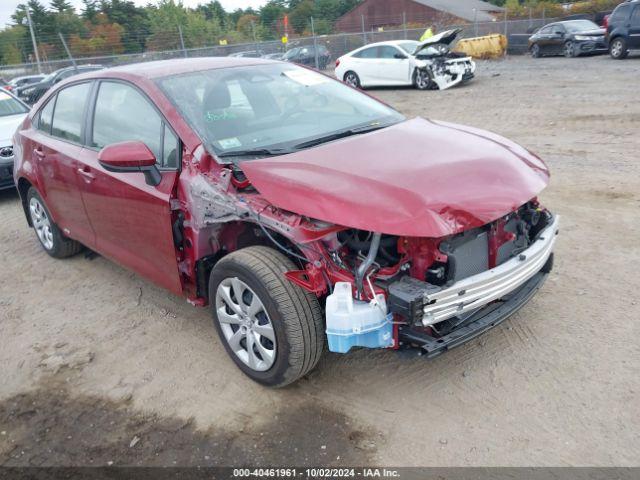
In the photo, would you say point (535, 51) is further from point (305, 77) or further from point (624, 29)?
point (305, 77)

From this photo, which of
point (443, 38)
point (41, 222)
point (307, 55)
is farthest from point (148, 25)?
point (41, 222)

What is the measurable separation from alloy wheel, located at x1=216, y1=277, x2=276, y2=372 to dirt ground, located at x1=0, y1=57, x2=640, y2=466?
0.21 m

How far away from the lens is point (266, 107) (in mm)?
3824

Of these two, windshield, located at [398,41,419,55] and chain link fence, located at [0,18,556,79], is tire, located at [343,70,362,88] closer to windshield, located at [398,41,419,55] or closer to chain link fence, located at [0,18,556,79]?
windshield, located at [398,41,419,55]

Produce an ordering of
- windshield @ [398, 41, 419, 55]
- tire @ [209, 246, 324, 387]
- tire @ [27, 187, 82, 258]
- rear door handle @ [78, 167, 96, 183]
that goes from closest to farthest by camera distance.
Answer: tire @ [209, 246, 324, 387], rear door handle @ [78, 167, 96, 183], tire @ [27, 187, 82, 258], windshield @ [398, 41, 419, 55]

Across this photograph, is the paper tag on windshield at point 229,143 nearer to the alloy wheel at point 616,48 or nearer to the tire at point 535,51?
the alloy wheel at point 616,48

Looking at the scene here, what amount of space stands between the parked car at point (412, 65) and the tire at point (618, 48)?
20.3 ft

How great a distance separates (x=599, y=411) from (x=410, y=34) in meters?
30.3

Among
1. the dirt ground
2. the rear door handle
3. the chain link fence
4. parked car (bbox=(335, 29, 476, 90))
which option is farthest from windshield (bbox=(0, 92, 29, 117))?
the chain link fence

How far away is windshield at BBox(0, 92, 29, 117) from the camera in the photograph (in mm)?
8512

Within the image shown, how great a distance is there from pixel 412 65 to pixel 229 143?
13.6 meters

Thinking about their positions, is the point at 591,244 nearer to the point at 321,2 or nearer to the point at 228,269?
the point at 228,269

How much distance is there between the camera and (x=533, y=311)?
385 cm

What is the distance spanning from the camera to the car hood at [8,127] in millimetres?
7457
